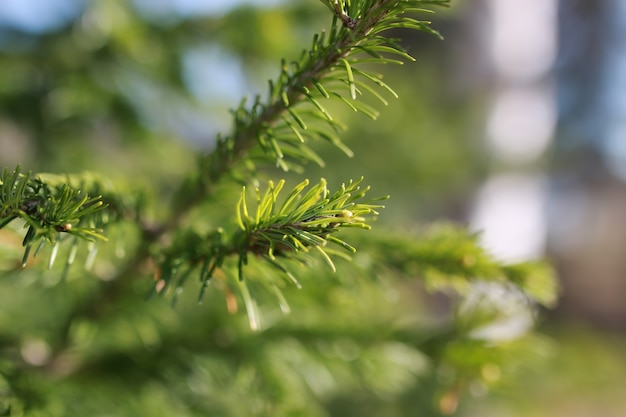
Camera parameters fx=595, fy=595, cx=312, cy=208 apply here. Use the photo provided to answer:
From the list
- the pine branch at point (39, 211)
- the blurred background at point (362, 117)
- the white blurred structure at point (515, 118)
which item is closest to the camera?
the pine branch at point (39, 211)

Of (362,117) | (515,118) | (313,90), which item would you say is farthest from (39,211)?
(515,118)

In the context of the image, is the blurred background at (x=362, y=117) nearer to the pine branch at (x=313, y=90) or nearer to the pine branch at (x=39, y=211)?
the pine branch at (x=313, y=90)

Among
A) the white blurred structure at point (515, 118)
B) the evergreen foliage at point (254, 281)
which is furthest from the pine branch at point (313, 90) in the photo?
the white blurred structure at point (515, 118)

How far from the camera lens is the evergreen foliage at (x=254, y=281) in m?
0.26

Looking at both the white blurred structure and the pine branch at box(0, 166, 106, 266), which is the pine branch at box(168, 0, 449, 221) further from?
the white blurred structure

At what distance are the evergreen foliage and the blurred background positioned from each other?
0.05 m

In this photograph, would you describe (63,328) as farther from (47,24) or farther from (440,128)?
(440,128)

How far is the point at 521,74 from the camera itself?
2166mm

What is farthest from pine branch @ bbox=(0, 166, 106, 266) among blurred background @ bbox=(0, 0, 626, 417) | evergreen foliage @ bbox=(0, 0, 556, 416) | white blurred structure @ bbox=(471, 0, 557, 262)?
white blurred structure @ bbox=(471, 0, 557, 262)

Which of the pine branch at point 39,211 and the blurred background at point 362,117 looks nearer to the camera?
the pine branch at point 39,211

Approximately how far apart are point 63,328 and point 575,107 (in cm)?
393

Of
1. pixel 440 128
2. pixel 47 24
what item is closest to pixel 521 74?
pixel 440 128

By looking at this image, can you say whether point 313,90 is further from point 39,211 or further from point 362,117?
point 362,117

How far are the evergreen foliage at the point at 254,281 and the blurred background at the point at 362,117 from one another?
0.18ft
